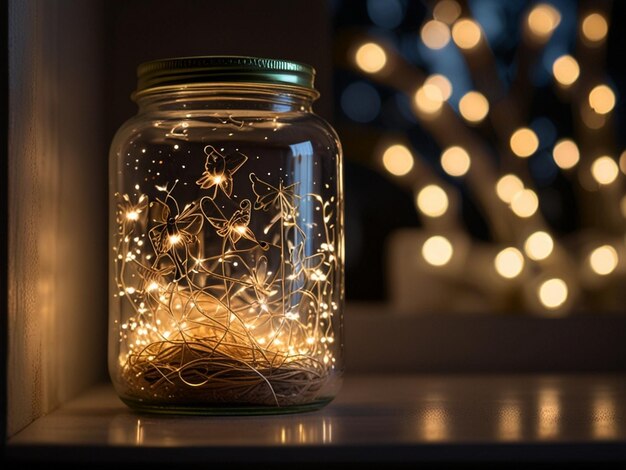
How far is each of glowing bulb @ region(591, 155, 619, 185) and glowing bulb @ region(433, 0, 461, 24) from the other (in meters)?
0.38

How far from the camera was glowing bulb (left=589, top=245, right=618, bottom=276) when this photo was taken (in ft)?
4.58

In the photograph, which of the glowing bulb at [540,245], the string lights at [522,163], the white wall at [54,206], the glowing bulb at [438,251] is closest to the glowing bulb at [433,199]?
the string lights at [522,163]

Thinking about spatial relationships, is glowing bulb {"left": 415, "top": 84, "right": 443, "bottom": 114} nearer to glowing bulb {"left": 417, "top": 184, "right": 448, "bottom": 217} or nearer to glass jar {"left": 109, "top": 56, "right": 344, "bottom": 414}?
glowing bulb {"left": 417, "top": 184, "right": 448, "bottom": 217}

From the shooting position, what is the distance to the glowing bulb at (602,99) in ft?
4.61

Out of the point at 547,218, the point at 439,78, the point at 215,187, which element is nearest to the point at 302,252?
the point at 215,187

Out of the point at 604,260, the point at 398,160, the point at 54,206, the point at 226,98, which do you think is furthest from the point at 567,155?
the point at 54,206

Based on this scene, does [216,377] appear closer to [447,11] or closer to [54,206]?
[54,206]

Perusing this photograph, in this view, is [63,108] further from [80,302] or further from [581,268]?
[581,268]

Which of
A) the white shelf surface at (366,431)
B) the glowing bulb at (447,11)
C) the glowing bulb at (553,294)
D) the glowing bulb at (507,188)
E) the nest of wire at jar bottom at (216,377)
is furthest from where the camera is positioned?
the glowing bulb at (447,11)

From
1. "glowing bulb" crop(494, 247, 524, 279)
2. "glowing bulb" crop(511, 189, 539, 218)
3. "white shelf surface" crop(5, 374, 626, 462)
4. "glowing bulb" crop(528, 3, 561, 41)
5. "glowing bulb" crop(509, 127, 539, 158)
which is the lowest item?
"white shelf surface" crop(5, 374, 626, 462)

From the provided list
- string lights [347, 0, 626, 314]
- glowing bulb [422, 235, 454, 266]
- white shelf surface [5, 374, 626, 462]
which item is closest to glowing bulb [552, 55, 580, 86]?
string lights [347, 0, 626, 314]

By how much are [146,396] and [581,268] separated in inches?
35.0

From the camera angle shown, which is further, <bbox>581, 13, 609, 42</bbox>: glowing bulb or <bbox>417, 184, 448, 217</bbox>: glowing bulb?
<bbox>417, 184, 448, 217</bbox>: glowing bulb

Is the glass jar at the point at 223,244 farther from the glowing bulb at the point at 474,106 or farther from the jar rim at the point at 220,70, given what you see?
the glowing bulb at the point at 474,106
